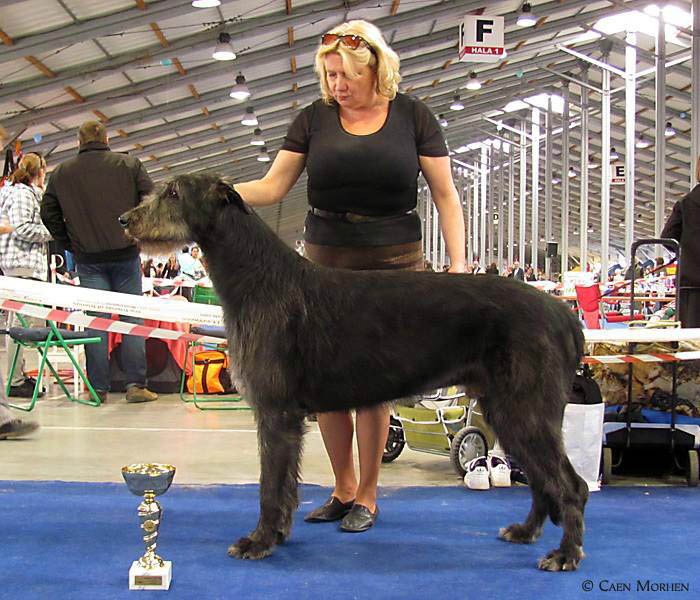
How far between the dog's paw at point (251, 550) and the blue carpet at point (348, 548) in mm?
32

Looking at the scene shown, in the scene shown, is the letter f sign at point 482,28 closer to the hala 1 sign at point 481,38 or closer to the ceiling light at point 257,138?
the hala 1 sign at point 481,38

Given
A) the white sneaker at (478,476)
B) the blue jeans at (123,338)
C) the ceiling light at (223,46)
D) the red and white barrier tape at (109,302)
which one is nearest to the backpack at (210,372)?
the blue jeans at (123,338)

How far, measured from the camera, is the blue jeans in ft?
19.6

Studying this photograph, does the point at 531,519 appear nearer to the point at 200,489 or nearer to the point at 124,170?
the point at 200,489

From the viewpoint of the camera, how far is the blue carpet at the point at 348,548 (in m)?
2.42

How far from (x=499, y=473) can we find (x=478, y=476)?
0.11 m

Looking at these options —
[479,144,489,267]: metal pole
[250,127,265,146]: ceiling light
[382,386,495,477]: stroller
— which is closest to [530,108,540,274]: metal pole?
[479,144,489,267]: metal pole

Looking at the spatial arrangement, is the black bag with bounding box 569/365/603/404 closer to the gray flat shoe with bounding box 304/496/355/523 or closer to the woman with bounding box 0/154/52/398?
the gray flat shoe with bounding box 304/496/355/523

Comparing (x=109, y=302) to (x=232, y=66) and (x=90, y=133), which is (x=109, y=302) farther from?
(x=232, y=66)

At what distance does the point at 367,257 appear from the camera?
10.0ft

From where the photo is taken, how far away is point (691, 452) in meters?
3.91

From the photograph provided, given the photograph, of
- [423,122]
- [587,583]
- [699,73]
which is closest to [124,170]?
[423,122]

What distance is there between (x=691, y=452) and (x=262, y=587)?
2.47 metres

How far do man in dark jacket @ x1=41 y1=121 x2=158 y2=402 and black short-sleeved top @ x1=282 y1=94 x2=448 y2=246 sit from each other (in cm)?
313
